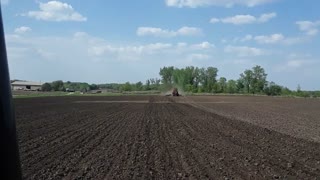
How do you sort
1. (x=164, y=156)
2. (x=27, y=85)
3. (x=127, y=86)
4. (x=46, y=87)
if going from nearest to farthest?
(x=164, y=156)
(x=46, y=87)
(x=27, y=85)
(x=127, y=86)

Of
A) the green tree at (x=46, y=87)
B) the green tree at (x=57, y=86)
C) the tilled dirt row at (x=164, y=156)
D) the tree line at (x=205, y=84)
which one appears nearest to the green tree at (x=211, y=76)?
the tree line at (x=205, y=84)

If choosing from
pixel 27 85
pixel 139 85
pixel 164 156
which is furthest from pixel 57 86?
pixel 164 156

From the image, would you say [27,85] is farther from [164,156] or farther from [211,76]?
[164,156]

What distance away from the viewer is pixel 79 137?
55.6 ft

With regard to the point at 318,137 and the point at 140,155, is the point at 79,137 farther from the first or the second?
the point at 318,137

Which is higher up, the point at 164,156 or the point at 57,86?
the point at 57,86

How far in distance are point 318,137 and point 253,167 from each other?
31.0 ft

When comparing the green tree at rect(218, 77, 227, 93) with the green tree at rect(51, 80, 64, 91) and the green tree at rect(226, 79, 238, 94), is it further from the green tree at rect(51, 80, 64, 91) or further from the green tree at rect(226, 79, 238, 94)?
the green tree at rect(51, 80, 64, 91)

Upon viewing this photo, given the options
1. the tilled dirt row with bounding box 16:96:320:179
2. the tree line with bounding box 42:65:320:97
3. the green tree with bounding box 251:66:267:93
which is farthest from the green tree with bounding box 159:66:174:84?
the tilled dirt row with bounding box 16:96:320:179

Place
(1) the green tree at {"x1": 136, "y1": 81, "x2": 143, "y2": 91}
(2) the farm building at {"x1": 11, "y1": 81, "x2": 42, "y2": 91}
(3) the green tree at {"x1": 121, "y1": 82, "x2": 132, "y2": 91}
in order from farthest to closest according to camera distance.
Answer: (1) the green tree at {"x1": 136, "y1": 81, "x2": 143, "y2": 91}, (3) the green tree at {"x1": 121, "y1": 82, "x2": 132, "y2": 91}, (2) the farm building at {"x1": 11, "y1": 81, "x2": 42, "y2": 91}

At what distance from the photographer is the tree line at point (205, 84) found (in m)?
162

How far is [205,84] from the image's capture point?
588ft

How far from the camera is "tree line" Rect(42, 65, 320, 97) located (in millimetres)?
161625

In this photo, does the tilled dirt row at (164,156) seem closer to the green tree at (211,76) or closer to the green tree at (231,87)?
the green tree at (231,87)
